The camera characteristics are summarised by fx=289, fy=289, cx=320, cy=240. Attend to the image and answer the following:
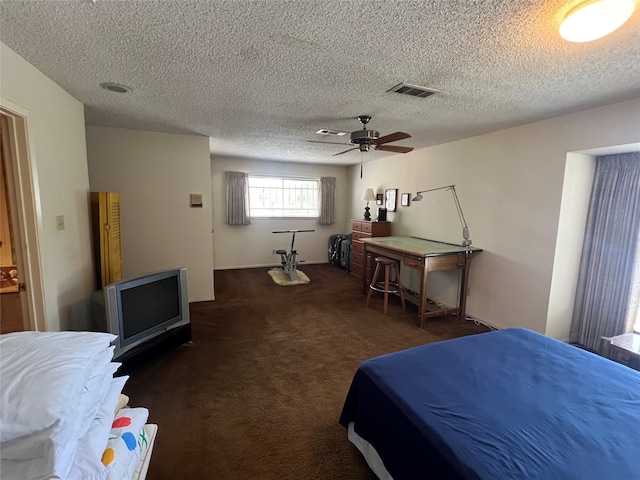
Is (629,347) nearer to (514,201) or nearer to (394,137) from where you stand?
(514,201)

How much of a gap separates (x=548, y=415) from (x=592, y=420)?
166mm

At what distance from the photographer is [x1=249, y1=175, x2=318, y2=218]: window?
248 inches

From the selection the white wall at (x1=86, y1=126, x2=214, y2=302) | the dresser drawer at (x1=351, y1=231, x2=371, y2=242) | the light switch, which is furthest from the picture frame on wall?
the light switch

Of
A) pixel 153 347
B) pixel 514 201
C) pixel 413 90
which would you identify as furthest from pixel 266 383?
pixel 514 201

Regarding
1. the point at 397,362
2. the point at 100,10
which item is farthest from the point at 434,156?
the point at 100,10

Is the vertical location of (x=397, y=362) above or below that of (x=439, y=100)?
below

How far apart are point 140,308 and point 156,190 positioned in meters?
1.87

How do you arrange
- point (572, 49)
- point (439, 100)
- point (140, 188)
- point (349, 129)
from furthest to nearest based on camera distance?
1. point (140, 188)
2. point (349, 129)
3. point (439, 100)
4. point (572, 49)

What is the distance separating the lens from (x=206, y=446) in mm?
1738

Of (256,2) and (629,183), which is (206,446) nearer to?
(256,2)

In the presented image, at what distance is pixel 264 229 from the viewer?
638 centimetres

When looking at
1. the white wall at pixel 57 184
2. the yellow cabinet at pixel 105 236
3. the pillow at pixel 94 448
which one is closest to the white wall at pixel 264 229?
the yellow cabinet at pixel 105 236

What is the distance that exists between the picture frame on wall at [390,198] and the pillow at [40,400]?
193 inches

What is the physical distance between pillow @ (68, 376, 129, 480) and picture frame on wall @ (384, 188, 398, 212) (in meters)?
4.87
